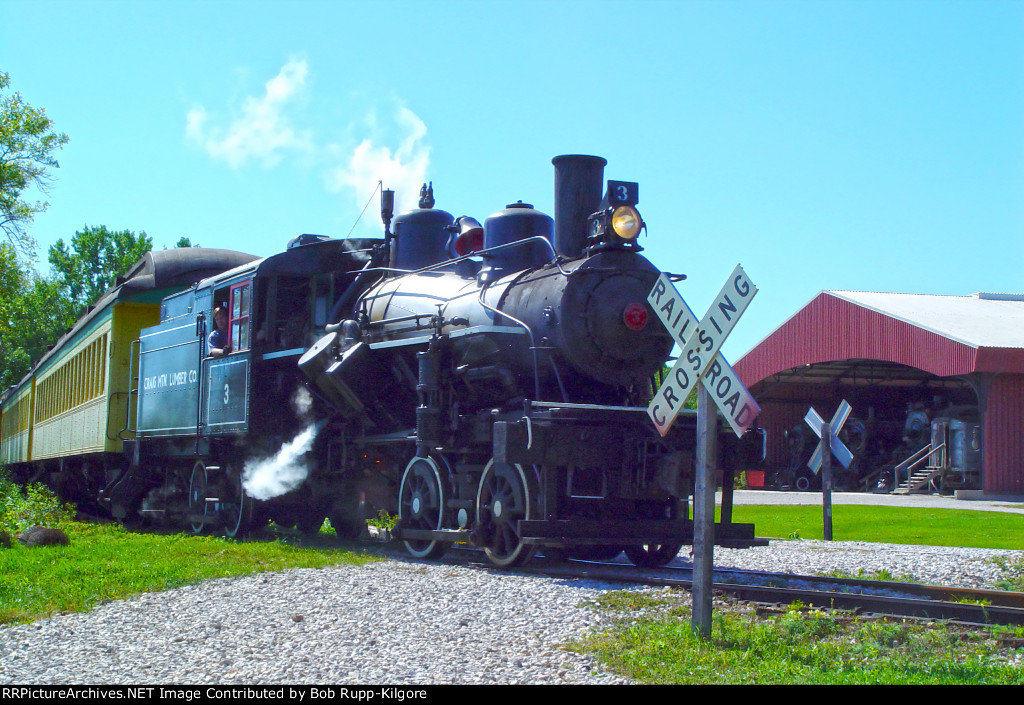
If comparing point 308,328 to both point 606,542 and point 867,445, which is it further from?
point 867,445

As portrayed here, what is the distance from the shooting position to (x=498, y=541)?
29.1 ft

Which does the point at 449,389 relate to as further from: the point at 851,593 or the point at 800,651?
the point at 800,651

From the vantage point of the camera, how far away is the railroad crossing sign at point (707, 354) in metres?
5.49

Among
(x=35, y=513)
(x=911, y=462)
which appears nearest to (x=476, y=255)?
(x=35, y=513)

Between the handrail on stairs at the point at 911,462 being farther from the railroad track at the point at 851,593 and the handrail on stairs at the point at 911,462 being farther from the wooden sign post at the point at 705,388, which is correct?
the wooden sign post at the point at 705,388

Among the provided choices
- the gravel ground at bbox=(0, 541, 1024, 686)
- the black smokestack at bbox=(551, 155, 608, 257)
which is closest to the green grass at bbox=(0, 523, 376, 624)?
the gravel ground at bbox=(0, 541, 1024, 686)

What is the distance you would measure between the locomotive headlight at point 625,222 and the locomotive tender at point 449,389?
18mm

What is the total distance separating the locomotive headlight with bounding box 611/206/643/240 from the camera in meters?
8.69

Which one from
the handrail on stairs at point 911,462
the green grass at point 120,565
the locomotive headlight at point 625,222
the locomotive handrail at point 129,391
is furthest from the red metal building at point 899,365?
the green grass at point 120,565

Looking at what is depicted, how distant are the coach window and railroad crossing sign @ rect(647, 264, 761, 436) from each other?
23.2ft

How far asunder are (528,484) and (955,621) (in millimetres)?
3559

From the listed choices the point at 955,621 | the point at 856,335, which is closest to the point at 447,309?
the point at 955,621

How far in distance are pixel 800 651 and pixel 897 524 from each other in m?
14.3

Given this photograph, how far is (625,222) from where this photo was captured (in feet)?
28.7
